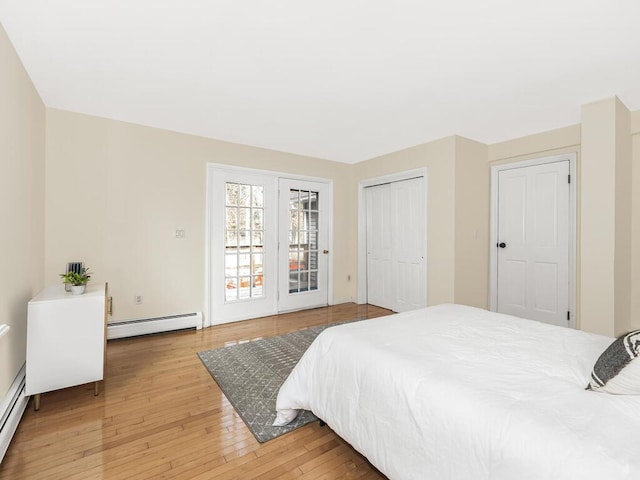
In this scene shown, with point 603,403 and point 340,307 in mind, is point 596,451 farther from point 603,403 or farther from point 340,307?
point 340,307

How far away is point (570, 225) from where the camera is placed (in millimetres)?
3443

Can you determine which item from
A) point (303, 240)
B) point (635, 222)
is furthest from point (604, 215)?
point (303, 240)

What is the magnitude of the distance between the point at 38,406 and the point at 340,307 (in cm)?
355

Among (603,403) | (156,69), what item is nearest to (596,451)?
(603,403)

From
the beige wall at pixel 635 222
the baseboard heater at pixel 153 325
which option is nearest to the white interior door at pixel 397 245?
the beige wall at pixel 635 222

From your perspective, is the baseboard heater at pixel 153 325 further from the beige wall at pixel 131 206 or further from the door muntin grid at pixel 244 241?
the door muntin grid at pixel 244 241

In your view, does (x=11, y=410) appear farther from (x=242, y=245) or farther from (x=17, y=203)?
(x=242, y=245)

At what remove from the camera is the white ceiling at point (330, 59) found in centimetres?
170

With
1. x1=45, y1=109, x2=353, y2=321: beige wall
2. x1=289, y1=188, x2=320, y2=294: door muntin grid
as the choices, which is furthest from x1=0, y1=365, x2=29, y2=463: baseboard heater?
x1=289, y1=188, x2=320, y2=294: door muntin grid

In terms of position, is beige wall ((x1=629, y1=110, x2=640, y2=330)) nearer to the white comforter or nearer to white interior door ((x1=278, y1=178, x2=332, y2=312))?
the white comforter

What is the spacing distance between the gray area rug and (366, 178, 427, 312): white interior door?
1534mm

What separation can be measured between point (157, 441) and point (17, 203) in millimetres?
1877

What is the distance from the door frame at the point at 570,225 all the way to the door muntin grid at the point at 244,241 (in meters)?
3.05

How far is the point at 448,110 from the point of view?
3008 millimetres
